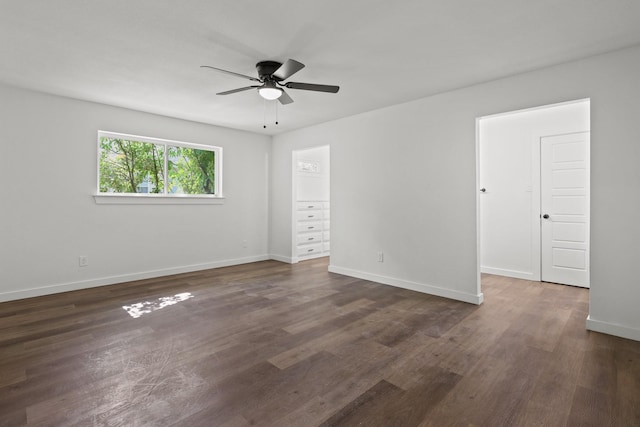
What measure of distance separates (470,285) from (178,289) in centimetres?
368

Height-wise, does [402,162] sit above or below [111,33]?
below

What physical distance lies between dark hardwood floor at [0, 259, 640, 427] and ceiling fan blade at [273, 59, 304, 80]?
7.57 ft

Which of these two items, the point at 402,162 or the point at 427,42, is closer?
the point at 427,42

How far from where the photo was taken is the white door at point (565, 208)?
14.1 feet

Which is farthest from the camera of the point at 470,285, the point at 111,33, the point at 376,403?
the point at 470,285

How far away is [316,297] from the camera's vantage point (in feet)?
12.6

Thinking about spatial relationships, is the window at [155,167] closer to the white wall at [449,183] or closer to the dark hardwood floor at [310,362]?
the white wall at [449,183]

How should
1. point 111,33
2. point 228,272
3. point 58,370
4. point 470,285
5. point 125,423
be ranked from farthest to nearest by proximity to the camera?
point 228,272 < point 470,285 < point 111,33 < point 58,370 < point 125,423

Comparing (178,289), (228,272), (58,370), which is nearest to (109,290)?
(178,289)

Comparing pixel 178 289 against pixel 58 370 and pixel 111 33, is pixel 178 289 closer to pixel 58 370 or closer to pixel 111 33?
pixel 58 370

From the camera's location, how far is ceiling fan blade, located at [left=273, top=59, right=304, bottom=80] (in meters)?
2.56

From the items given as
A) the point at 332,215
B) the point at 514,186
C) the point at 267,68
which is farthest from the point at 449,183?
the point at 267,68

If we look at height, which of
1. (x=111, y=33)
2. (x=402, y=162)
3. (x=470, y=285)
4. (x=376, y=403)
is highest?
(x=111, y=33)

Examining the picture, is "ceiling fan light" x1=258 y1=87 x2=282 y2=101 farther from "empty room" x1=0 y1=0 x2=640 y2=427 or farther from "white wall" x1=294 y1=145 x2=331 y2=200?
"white wall" x1=294 y1=145 x2=331 y2=200
